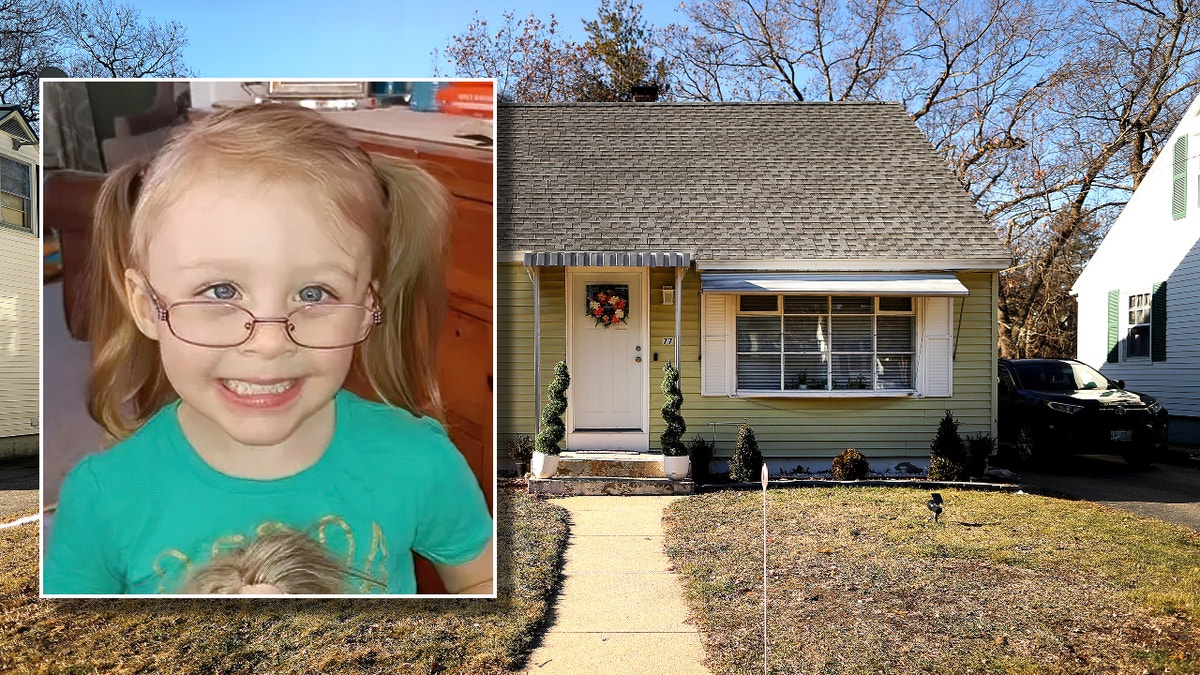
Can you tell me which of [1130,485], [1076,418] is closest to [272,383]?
[1130,485]

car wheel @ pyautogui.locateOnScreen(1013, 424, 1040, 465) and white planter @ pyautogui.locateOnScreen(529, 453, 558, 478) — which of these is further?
car wheel @ pyautogui.locateOnScreen(1013, 424, 1040, 465)

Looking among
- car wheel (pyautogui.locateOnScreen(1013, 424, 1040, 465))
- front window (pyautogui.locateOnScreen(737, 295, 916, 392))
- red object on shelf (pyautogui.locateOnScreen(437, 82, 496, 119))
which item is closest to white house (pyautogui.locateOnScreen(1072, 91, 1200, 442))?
car wheel (pyautogui.locateOnScreen(1013, 424, 1040, 465))

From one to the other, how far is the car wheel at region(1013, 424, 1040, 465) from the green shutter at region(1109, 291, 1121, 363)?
20.3ft

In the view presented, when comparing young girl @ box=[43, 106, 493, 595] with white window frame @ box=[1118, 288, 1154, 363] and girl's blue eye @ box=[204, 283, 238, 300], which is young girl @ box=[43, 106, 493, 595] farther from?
white window frame @ box=[1118, 288, 1154, 363]

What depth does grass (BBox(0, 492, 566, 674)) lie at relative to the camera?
485 cm

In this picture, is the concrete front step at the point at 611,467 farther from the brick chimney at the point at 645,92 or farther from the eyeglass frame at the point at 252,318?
the brick chimney at the point at 645,92

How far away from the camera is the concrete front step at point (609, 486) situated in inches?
388

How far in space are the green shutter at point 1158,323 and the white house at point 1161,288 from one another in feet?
0.06

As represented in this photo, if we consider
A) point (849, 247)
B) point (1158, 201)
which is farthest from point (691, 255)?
point (1158, 201)

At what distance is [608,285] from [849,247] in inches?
123

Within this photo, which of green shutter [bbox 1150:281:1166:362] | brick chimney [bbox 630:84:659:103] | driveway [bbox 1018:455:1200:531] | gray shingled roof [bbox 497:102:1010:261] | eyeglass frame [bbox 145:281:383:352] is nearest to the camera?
eyeglass frame [bbox 145:281:383:352]

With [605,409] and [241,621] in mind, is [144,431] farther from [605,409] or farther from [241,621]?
[605,409]

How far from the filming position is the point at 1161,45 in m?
22.8

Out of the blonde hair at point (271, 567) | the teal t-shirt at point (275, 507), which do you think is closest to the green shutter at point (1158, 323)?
the teal t-shirt at point (275, 507)
